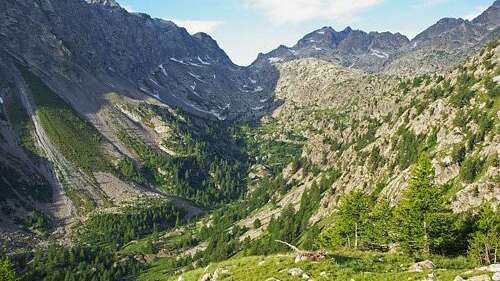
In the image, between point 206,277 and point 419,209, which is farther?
point 419,209

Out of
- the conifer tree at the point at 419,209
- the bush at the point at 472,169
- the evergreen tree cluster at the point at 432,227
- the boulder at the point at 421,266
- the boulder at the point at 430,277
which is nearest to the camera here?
the boulder at the point at 430,277

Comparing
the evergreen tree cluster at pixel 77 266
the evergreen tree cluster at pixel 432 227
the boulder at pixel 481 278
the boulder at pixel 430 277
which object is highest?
the boulder at pixel 481 278

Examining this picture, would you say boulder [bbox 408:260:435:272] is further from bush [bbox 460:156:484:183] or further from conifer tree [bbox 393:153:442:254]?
bush [bbox 460:156:484:183]

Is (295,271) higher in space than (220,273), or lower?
higher

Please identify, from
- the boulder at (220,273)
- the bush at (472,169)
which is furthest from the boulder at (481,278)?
the bush at (472,169)

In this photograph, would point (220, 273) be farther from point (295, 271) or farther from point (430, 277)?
point (430, 277)

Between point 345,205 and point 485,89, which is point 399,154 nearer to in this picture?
point 485,89

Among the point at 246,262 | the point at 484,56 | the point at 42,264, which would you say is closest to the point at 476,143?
the point at 484,56

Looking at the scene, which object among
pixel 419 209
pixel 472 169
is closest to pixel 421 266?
pixel 419 209

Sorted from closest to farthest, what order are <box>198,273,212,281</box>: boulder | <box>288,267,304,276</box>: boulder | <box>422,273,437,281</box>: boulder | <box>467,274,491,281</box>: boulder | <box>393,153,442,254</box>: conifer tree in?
1. <box>467,274,491,281</box>: boulder
2. <box>422,273,437,281</box>: boulder
3. <box>288,267,304,276</box>: boulder
4. <box>198,273,212,281</box>: boulder
5. <box>393,153,442,254</box>: conifer tree

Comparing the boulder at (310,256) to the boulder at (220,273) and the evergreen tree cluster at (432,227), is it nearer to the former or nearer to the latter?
the boulder at (220,273)

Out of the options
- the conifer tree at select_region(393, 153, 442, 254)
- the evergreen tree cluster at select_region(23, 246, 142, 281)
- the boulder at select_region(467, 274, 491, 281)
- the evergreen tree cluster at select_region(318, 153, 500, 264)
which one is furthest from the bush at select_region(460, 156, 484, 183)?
the evergreen tree cluster at select_region(23, 246, 142, 281)

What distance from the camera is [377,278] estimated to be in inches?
1384

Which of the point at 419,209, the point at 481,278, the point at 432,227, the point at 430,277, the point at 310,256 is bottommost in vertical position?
the point at 432,227
